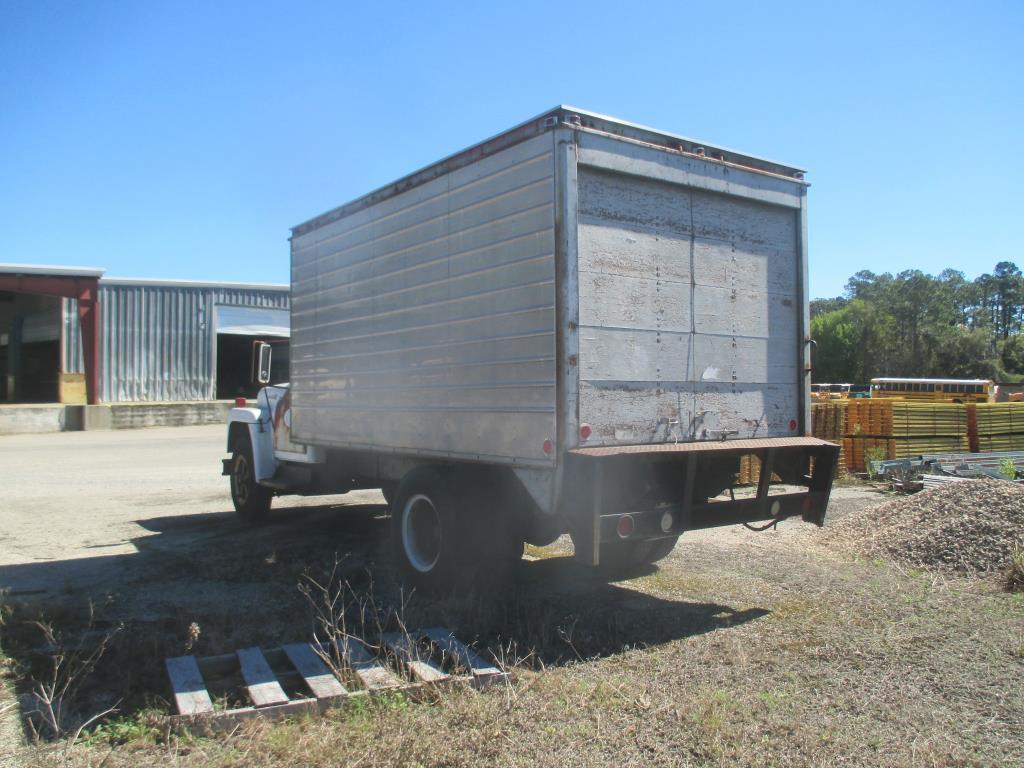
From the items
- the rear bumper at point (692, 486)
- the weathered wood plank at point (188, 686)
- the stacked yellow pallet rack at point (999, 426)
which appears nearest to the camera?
the weathered wood plank at point (188, 686)

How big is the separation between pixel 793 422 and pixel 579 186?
8.80 ft

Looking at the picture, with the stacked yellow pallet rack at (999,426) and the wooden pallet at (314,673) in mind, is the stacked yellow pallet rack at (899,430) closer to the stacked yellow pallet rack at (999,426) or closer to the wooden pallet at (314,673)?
the stacked yellow pallet rack at (999,426)

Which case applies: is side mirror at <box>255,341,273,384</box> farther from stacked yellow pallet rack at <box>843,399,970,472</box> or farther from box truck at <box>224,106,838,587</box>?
stacked yellow pallet rack at <box>843,399,970,472</box>

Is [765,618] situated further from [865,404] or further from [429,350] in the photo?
[865,404]

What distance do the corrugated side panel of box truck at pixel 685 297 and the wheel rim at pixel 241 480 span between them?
596 centimetres

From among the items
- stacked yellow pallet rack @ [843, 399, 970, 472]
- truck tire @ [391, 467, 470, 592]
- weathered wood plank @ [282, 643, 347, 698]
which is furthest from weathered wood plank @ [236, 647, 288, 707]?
stacked yellow pallet rack @ [843, 399, 970, 472]

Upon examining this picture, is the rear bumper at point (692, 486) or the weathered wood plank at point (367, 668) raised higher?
the rear bumper at point (692, 486)

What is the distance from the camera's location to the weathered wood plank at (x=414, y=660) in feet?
14.1

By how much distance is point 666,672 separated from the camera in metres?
4.60

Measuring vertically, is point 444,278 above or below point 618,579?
above

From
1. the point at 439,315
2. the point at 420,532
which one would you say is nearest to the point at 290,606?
the point at 420,532

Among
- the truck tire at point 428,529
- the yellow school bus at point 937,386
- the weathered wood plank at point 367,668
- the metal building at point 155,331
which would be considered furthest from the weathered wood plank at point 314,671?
the yellow school bus at point 937,386

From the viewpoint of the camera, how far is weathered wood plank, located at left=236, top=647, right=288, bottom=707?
4027 mm

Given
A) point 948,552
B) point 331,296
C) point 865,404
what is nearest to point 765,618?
point 948,552
